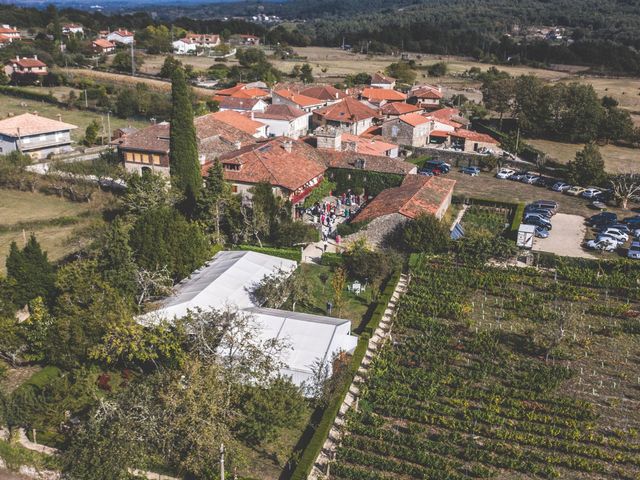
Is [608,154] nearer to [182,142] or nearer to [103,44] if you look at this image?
[182,142]

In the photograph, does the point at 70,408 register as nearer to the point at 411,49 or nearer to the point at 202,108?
the point at 202,108

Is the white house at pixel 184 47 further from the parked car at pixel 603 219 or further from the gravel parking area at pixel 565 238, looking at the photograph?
the parked car at pixel 603 219

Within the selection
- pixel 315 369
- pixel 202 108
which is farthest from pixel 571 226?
pixel 202 108

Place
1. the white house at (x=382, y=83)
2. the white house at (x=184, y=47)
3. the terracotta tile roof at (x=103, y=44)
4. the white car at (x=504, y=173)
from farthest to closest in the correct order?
the white house at (x=184, y=47) < the terracotta tile roof at (x=103, y=44) < the white house at (x=382, y=83) < the white car at (x=504, y=173)

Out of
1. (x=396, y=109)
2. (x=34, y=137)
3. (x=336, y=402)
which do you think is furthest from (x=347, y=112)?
(x=336, y=402)

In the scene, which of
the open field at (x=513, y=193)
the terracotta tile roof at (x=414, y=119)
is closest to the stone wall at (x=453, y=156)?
the open field at (x=513, y=193)

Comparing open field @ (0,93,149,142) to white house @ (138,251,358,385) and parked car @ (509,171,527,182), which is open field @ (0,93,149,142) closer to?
parked car @ (509,171,527,182)
